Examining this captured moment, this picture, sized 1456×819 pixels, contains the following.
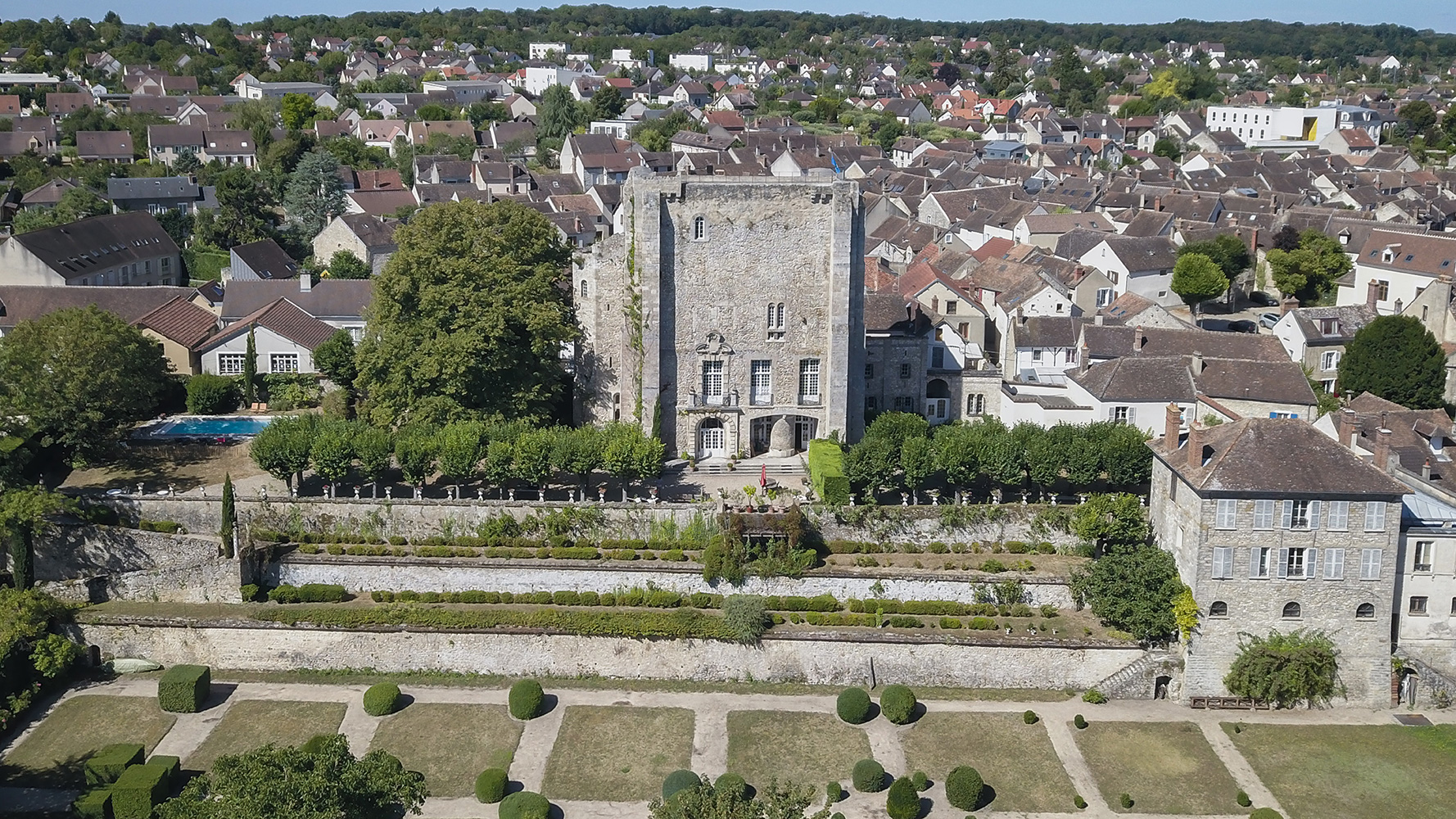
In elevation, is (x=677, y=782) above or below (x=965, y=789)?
above

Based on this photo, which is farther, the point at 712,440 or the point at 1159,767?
the point at 712,440

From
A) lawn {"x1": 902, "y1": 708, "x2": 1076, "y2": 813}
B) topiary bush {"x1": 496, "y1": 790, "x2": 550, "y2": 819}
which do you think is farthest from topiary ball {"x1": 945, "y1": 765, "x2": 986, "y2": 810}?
topiary bush {"x1": 496, "y1": 790, "x2": 550, "y2": 819}

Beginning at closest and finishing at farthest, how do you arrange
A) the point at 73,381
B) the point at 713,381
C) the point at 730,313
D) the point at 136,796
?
1. the point at 136,796
2. the point at 73,381
3. the point at 730,313
4. the point at 713,381

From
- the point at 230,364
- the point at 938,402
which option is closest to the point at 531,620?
the point at 938,402

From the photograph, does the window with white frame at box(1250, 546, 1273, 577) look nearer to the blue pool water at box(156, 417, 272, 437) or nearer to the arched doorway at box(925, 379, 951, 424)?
the arched doorway at box(925, 379, 951, 424)

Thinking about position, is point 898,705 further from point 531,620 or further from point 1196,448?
point 1196,448

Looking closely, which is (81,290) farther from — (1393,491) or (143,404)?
(1393,491)

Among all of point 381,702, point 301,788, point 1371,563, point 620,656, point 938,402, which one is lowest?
point 381,702

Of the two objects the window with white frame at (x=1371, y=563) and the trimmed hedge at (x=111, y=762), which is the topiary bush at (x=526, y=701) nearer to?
the trimmed hedge at (x=111, y=762)
